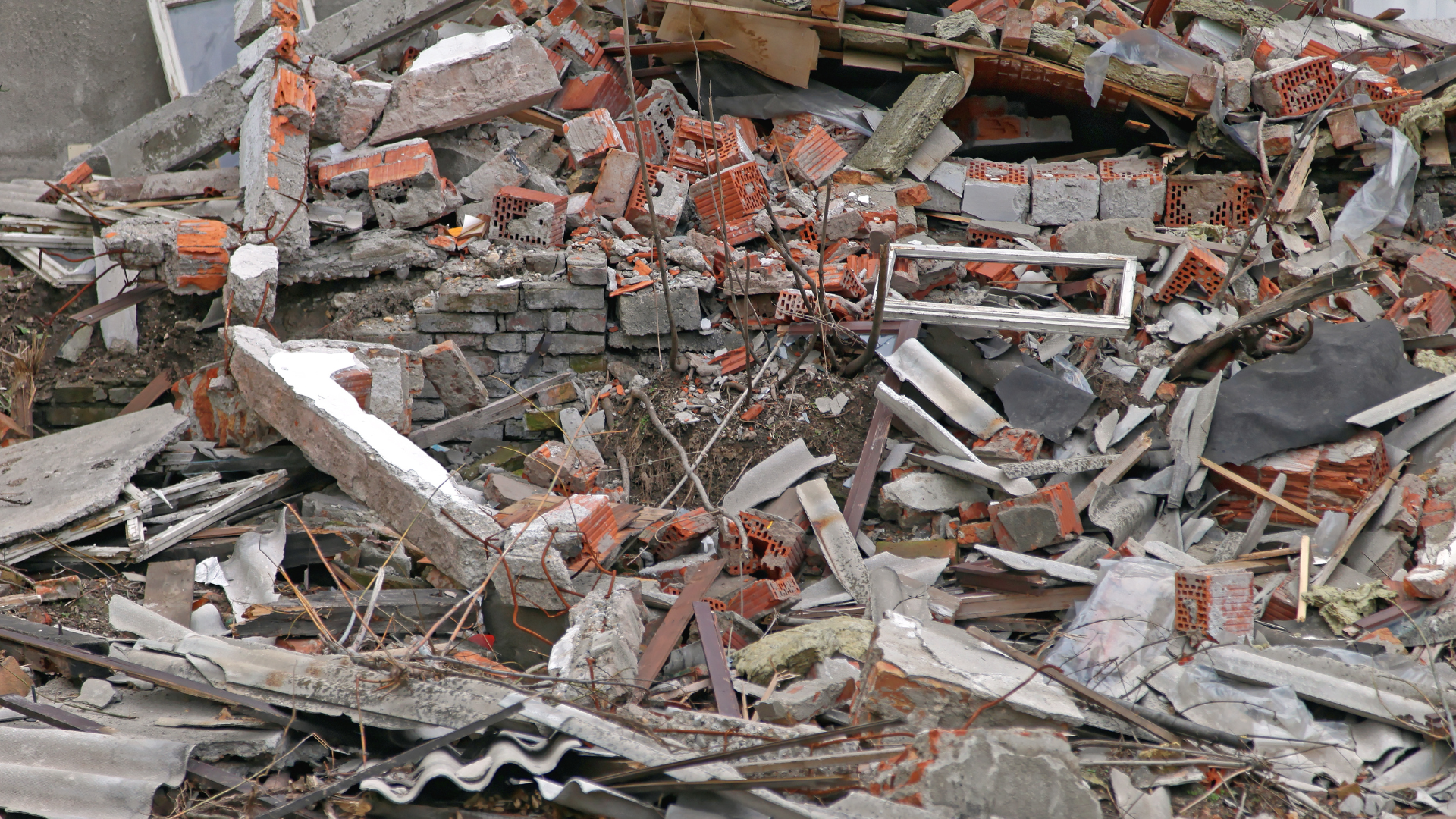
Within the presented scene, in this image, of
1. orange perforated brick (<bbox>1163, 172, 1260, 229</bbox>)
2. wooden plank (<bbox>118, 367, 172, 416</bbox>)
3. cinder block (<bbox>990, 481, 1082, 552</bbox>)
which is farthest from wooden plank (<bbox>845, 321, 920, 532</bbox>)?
wooden plank (<bbox>118, 367, 172, 416</bbox>)

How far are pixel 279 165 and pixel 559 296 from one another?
1.98m

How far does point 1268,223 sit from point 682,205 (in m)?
4.31

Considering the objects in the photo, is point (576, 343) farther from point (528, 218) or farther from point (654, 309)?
point (528, 218)

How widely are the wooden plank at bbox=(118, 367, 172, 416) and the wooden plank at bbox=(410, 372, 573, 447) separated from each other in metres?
1.71

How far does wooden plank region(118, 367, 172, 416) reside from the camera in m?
5.79

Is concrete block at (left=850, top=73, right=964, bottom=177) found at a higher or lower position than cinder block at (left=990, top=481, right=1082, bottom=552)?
higher

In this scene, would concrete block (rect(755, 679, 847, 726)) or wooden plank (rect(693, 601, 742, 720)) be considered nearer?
concrete block (rect(755, 679, 847, 726))

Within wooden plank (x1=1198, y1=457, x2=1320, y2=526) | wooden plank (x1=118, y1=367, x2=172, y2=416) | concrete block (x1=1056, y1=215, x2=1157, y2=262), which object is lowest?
wooden plank (x1=1198, y1=457, x2=1320, y2=526)

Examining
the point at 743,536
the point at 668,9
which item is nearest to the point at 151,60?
the point at 668,9

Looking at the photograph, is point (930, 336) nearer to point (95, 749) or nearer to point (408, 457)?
point (408, 457)

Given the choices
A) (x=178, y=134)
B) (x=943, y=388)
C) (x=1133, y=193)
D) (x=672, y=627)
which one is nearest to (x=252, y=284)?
(x=178, y=134)

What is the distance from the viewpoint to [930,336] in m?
5.91

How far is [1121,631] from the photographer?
404 cm

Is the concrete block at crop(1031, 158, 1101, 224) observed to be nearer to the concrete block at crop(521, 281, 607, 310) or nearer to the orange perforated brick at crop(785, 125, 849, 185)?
the orange perforated brick at crop(785, 125, 849, 185)
